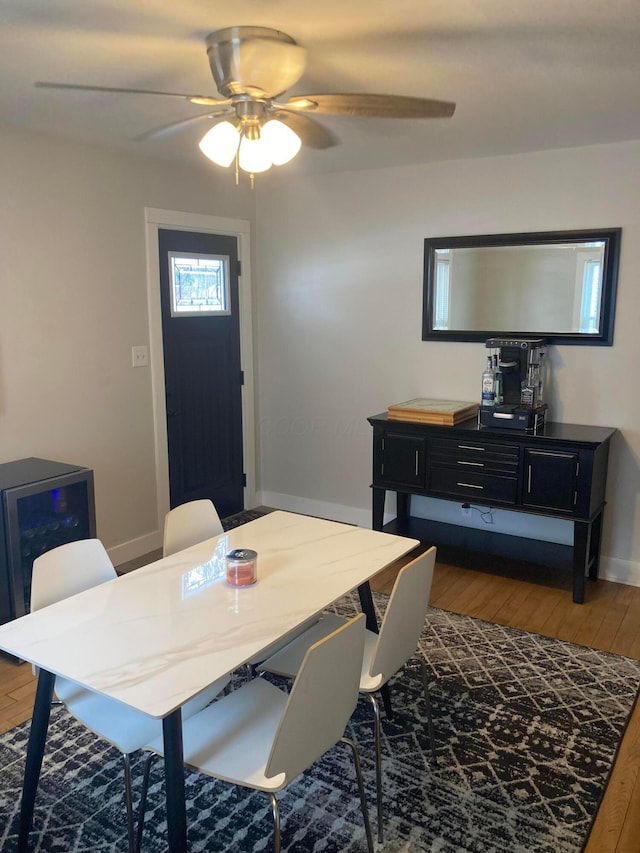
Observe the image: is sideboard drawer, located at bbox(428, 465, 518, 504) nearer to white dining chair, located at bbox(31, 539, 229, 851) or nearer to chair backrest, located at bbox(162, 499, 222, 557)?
chair backrest, located at bbox(162, 499, 222, 557)

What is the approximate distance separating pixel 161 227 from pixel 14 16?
2251mm

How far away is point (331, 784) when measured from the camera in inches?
89.9

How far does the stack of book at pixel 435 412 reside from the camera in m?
3.88

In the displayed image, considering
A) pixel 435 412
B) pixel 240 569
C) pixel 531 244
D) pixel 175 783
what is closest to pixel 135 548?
pixel 435 412

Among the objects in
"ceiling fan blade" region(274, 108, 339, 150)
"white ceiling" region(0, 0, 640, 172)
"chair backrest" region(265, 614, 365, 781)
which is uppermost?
"white ceiling" region(0, 0, 640, 172)

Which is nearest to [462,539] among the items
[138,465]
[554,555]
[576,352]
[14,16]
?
[554,555]

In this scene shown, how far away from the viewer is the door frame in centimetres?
416

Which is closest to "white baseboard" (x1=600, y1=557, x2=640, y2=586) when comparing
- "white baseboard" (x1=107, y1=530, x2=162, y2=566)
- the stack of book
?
the stack of book

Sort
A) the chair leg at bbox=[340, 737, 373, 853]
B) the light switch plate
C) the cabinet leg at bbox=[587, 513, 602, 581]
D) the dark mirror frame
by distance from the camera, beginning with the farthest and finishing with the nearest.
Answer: the light switch plate < the cabinet leg at bbox=[587, 513, 602, 581] < the dark mirror frame < the chair leg at bbox=[340, 737, 373, 853]

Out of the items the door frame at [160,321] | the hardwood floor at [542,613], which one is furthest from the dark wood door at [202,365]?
the hardwood floor at [542,613]

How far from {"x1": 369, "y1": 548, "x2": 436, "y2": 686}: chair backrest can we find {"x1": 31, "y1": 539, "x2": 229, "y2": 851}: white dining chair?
0.49 meters

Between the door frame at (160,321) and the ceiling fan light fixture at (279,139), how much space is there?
2111mm

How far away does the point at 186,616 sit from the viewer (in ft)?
6.46

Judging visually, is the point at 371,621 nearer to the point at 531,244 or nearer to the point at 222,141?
the point at 222,141
